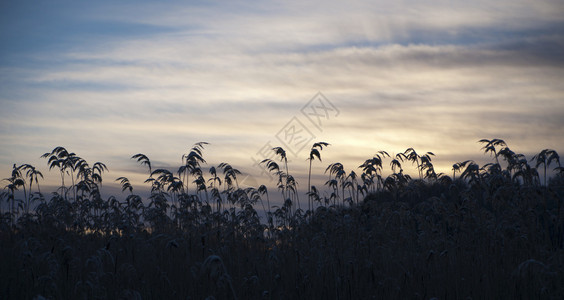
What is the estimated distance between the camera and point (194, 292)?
762 centimetres

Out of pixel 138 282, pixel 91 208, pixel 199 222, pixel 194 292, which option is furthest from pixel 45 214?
pixel 194 292

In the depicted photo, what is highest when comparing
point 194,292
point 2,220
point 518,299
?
point 2,220

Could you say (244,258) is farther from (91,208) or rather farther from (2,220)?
(2,220)

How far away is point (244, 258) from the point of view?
1008cm

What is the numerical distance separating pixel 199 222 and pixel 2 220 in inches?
217

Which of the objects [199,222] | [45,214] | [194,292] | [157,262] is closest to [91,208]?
[45,214]

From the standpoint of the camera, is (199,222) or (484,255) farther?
(199,222)

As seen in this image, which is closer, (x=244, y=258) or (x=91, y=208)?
(x=244, y=258)

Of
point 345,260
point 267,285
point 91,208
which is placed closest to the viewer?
point 267,285

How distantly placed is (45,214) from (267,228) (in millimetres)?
6010

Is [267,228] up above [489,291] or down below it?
above

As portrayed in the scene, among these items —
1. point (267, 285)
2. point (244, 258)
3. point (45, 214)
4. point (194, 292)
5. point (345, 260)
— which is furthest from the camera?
point (45, 214)

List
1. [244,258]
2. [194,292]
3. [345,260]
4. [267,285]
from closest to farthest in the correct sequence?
[194,292], [267,285], [345,260], [244,258]

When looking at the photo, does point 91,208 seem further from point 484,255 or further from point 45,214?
point 484,255
